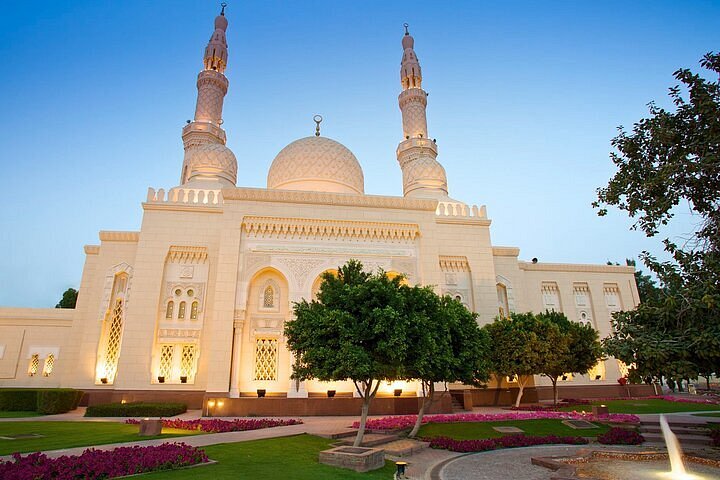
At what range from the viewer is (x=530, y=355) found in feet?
57.0

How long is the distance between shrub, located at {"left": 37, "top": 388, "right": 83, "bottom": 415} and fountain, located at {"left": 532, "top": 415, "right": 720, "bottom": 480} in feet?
56.2

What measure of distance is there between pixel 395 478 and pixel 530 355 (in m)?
12.1

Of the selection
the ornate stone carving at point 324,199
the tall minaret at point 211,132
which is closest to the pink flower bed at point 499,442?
the ornate stone carving at point 324,199

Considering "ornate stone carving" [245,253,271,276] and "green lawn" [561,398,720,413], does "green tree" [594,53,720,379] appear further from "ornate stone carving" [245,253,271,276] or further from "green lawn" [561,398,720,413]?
"ornate stone carving" [245,253,271,276]

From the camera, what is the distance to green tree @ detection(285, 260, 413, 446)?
921 centimetres

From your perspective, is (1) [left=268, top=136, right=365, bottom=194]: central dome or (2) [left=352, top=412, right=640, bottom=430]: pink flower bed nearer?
(2) [left=352, top=412, right=640, bottom=430]: pink flower bed

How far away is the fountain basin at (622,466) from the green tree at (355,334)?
3602mm

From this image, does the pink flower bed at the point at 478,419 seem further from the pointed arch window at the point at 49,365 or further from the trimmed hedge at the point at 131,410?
the pointed arch window at the point at 49,365

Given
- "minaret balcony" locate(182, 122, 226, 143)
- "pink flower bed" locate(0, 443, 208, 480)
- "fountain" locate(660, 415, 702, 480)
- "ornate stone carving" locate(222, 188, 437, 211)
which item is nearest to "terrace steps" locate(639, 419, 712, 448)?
"fountain" locate(660, 415, 702, 480)

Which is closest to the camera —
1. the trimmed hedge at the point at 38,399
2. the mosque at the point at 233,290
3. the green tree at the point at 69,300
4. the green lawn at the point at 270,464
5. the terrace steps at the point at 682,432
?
the green lawn at the point at 270,464

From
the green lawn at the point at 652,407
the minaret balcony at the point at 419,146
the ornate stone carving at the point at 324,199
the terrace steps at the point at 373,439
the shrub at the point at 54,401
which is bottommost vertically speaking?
the terrace steps at the point at 373,439

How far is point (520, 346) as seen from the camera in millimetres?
17750

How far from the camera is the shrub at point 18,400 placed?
17.4 metres

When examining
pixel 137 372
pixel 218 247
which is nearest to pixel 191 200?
pixel 218 247
